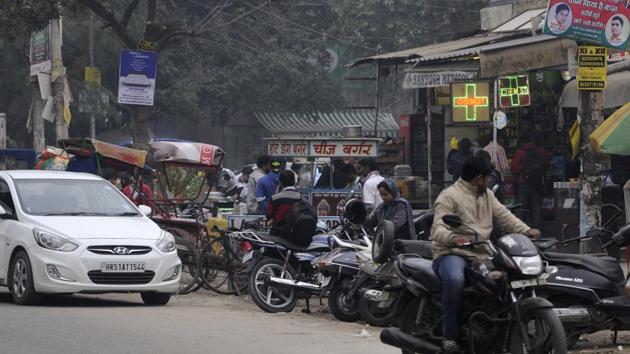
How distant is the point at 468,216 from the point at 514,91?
11270mm

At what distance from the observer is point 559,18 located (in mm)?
12461

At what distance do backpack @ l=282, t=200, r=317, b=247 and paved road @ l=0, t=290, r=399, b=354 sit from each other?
89cm

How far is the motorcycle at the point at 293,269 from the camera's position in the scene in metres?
12.8

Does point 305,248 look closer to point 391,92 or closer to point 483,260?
point 483,260

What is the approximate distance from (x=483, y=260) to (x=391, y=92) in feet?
134

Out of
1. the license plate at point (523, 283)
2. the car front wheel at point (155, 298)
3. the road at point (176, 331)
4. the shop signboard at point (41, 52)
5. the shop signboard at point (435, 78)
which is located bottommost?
the road at point (176, 331)

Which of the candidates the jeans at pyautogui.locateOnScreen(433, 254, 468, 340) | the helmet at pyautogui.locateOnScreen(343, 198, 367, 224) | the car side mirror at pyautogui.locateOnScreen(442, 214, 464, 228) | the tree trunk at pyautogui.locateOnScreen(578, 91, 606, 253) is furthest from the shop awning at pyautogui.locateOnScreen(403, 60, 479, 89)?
the car side mirror at pyautogui.locateOnScreen(442, 214, 464, 228)

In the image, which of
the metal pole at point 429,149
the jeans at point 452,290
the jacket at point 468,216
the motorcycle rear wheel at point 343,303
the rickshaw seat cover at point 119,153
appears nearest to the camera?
the jeans at point 452,290

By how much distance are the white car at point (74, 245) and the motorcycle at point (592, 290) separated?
16.7 feet

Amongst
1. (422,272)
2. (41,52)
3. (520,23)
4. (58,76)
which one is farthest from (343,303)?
(41,52)

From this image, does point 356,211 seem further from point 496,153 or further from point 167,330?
point 496,153

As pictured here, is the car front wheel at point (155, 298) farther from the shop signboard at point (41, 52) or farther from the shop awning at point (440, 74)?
the shop signboard at point (41, 52)

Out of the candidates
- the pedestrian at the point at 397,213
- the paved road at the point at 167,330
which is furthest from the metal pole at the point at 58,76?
the pedestrian at the point at 397,213

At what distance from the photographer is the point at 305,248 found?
13461 millimetres
